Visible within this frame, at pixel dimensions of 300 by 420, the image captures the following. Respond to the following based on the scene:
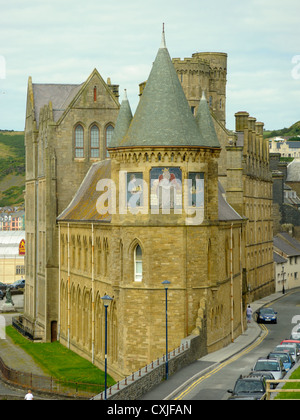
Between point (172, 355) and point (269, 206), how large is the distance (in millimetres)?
64575

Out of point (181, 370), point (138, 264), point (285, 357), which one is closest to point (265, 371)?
point (181, 370)

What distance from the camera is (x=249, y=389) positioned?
3747 cm

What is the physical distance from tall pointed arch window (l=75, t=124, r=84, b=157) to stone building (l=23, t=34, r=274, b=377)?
0.08 metres

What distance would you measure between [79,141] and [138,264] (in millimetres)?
22386

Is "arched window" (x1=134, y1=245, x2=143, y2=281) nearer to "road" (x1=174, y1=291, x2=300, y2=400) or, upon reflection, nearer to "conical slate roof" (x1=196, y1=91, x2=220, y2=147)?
"road" (x1=174, y1=291, x2=300, y2=400)

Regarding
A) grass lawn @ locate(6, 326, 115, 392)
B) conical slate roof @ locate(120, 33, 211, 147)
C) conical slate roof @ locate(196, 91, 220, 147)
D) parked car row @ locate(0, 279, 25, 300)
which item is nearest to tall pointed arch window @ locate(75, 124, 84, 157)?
grass lawn @ locate(6, 326, 115, 392)

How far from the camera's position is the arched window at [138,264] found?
2067 inches

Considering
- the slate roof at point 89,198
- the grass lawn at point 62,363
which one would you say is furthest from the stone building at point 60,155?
the grass lawn at point 62,363

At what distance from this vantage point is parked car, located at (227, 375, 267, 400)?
36.4m

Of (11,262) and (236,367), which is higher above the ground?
(11,262)

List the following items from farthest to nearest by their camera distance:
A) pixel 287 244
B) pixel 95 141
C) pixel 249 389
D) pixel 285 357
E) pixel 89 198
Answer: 1. pixel 287 244
2. pixel 95 141
3. pixel 89 198
4. pixel 285 357
5. pixel 249 389

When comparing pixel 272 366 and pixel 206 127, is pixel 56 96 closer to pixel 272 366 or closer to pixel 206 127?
pixel 206 127

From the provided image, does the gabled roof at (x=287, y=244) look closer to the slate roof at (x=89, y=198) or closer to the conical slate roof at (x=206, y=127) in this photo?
the slate roof at (x=89, y=198)

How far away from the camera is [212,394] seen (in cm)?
4028
